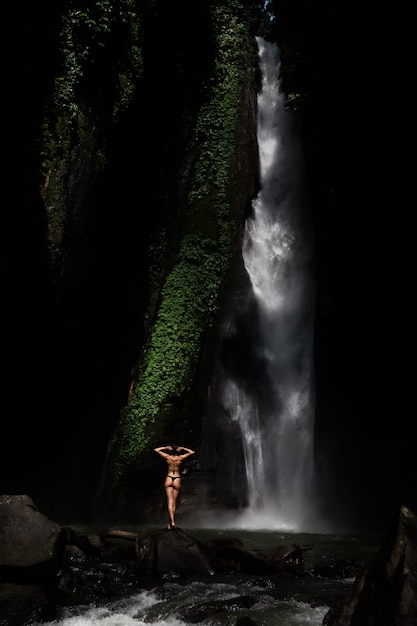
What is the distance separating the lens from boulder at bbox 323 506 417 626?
8.85 ft

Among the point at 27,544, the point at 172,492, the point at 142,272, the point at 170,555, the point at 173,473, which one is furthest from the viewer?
the point at 142,272

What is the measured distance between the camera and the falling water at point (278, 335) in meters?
12.4

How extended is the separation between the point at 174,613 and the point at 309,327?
37.1 ft

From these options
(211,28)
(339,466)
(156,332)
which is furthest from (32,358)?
(211,28)

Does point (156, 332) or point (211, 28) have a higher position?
point (211, 28)

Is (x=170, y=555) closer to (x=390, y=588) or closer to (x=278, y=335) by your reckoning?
(x=390, y=588)

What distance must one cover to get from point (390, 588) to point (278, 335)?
39.8 feet

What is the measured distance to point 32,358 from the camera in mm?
10281

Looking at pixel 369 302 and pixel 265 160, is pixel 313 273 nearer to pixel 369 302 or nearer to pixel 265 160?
pixel 369 302

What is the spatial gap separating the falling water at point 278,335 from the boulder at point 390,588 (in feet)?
27.9

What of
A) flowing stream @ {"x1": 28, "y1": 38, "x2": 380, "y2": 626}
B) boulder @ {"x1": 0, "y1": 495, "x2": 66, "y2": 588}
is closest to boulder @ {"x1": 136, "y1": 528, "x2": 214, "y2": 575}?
flowing stream @ {"x1": 28, "y1": 38, "x2": 380, "y2": 626}

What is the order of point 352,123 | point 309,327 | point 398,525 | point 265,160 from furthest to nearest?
point 265,160, point 309,327, point 352,123, point 398,525

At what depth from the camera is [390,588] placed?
9.41 ft

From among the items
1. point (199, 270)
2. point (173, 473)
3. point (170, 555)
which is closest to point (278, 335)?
point (199, 270)
